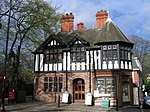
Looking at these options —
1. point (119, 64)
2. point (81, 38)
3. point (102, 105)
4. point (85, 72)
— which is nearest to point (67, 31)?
point (81, 38)

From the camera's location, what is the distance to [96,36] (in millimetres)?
27203

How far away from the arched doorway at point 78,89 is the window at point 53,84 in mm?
1573

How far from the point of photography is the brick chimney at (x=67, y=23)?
2956 cm

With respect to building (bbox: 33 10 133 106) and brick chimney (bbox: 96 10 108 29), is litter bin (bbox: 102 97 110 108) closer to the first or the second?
building (bbox: 33 10 133 106)

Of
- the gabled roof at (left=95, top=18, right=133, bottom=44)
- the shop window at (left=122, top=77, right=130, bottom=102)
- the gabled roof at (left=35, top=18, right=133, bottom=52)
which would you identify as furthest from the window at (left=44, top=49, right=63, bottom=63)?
the shop window at (left=122, top=77, right=130, bottom=102)

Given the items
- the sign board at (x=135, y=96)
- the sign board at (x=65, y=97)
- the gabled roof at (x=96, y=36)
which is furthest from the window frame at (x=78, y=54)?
the sign board at (x=135, y=96)

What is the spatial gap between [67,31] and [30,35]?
5016mm

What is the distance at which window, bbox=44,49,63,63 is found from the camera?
1049 inches

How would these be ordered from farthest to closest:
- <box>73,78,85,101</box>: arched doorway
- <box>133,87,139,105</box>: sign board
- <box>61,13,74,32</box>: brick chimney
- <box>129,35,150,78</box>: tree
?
<box>129,35,150,78</box>: tree < <box>61,13,74,32</box>: brick chimney < <box>73,78,85,101</box>: arched doorway < <box>133,87,139,105</box>: sign board

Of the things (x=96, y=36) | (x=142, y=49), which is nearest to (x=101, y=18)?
(x=96, y=36)

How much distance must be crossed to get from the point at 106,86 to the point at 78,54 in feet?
15.4

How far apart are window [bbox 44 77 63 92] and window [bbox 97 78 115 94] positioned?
14.8 ft

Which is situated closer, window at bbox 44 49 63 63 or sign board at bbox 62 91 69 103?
sign board at bbox 62 91 69 103

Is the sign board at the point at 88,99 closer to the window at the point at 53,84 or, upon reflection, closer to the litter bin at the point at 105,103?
the litter bin at the point at 105,103
